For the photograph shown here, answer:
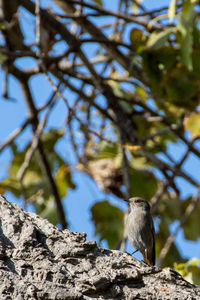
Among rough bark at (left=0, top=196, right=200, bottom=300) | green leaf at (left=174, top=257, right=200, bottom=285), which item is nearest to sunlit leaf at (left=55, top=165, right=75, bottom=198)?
green leaf at (left=174, top=257, right=200, bottom=285)

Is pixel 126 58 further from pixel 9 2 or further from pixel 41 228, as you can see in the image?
pixel 41 228

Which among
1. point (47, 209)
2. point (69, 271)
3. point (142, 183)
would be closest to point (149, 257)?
point (47, 209)

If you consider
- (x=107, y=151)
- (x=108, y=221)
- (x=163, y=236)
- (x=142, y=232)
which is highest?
(x=107, y=151)

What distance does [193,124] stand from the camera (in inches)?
285

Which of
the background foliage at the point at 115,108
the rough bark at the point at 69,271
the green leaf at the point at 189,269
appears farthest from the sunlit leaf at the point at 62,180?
the rough bark at the point at 69,271

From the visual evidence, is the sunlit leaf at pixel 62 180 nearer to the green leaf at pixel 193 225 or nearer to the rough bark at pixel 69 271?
the green leaf at pixel 193 225

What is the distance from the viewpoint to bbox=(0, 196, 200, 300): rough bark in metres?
2.90

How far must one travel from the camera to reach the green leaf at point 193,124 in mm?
7180

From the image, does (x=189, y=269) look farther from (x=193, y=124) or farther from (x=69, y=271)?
(x=193, y=124)

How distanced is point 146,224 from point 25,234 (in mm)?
3436

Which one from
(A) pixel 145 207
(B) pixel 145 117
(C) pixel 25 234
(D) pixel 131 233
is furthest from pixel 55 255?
(B) pixel 145 117

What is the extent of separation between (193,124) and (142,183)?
120 cm

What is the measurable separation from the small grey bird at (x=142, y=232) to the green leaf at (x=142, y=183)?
1.09m

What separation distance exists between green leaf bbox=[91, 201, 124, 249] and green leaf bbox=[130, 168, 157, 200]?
514mm
